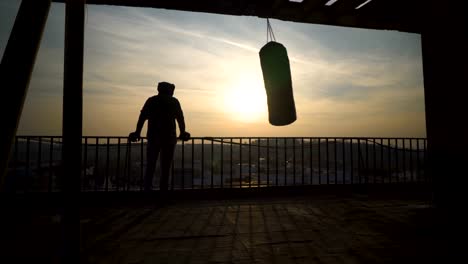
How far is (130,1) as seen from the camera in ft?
10.2

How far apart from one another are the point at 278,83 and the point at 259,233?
5.42ft

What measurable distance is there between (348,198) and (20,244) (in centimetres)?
470

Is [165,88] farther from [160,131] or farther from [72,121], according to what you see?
[72,121]

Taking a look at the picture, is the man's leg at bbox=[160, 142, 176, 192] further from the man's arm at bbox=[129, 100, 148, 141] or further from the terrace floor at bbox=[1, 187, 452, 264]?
the man's arm at bbox=[129, 100, 148, 141]

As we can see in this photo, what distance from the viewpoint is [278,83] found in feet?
9.82

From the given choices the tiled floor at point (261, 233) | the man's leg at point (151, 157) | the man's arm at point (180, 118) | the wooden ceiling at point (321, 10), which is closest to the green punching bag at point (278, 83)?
the wooden ceiling at point (321, 10)

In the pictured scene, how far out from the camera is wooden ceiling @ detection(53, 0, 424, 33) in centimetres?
319

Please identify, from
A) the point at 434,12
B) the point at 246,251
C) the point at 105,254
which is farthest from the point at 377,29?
the point at 105,254

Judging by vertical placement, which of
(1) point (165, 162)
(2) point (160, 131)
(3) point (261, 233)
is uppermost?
(2) point (160, 131)

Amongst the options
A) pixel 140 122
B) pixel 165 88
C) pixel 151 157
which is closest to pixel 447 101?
pixel 165 88

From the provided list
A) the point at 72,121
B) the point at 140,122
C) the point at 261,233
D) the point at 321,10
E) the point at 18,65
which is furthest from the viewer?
the point at 140,122

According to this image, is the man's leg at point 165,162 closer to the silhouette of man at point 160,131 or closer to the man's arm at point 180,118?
the silhouette of man at point 160,131

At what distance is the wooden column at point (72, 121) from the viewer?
1688mm

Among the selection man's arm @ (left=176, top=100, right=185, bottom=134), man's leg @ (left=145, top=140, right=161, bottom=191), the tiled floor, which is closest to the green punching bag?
the tiled floor
